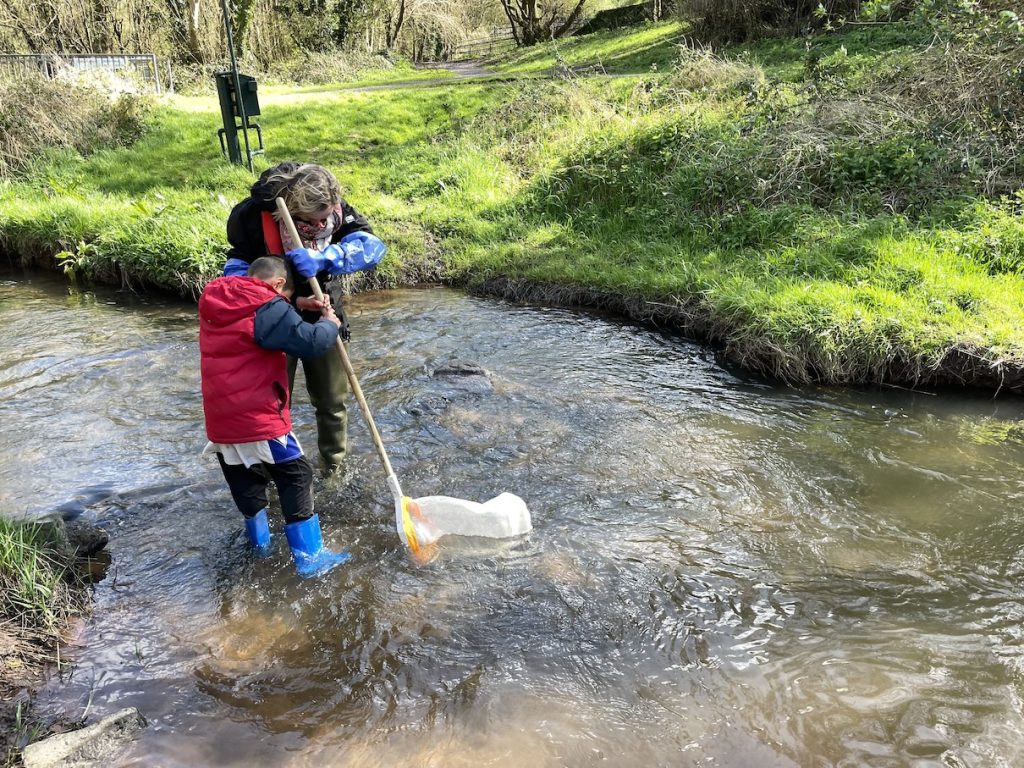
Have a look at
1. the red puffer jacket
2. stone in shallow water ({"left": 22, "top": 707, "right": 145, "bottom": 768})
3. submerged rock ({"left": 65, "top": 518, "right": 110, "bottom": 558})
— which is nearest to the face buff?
the red puffer jacket

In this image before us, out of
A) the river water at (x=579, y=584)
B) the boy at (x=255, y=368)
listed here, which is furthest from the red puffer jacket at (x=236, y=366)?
the river water at (x=579, y=584)

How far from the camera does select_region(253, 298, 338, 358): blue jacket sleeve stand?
9.46 feet

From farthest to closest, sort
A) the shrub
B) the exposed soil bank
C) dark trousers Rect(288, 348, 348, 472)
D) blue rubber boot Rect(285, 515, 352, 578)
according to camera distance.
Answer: the shrub < the exposed soil bank < dark trousers Rect(288, 348, 348, 472) < blue rubber boot Rect(285, 515, 352, 578)

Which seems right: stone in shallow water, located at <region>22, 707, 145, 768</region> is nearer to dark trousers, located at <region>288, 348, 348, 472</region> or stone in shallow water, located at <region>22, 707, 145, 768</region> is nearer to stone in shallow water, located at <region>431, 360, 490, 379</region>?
dark trousers, located at <region>288, 348, 348, 472</region>

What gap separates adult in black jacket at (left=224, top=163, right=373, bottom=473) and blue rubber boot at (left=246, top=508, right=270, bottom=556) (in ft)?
2.50

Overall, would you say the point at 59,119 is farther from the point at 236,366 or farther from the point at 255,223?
the point at 236,366

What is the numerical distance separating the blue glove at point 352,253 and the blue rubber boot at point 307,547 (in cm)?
121

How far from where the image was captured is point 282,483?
10.5 ft

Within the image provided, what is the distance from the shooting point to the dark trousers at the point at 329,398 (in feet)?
12.5

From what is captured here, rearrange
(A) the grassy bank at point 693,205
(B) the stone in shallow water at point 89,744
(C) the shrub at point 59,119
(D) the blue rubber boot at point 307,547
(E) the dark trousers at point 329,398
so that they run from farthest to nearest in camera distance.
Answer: (C) the shrub at point 59,119, (A) the grassy bank at point 693,205, (E) the dark trousers at point 329,398, (D) the blue rubber boot at point 307,547, (B) the stone in shallow water at point 89,744

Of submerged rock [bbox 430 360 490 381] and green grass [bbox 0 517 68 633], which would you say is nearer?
green grass [bbox 0 517 68 633]

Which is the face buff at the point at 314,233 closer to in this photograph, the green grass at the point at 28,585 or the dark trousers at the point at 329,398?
the dark trousers at the point at 329,398

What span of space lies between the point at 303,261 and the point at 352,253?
0.35 metres

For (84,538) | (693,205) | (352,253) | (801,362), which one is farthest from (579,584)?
(693,205)
